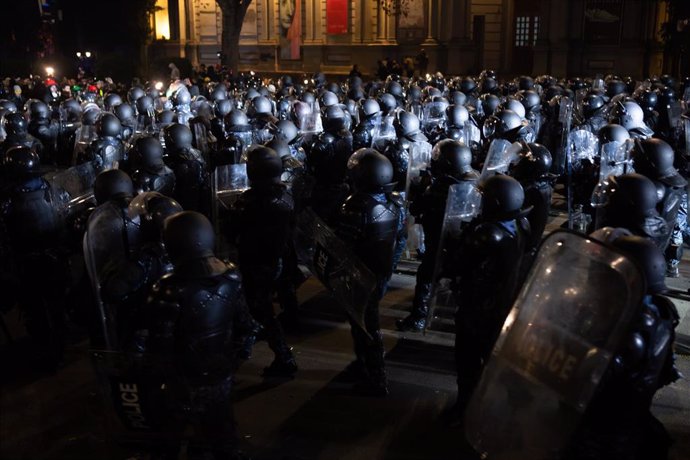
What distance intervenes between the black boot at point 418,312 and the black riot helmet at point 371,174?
1682 mm

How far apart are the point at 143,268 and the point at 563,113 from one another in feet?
30.6

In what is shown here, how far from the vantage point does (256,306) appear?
225 inches

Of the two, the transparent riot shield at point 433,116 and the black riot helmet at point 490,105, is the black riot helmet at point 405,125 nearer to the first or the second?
the transparent riot shield at point 433,116

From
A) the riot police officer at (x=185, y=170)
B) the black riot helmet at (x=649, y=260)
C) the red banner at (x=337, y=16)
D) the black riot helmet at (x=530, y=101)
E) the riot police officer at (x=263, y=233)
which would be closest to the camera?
the black riot helmet at (x=649, y=260)

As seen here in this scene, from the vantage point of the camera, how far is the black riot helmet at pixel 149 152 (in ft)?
22.5

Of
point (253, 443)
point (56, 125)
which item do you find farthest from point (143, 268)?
point (56, 125)

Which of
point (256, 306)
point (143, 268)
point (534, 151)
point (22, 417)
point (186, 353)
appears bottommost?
point (22, 417)

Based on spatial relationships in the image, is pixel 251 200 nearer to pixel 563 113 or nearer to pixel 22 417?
pixel 22 417

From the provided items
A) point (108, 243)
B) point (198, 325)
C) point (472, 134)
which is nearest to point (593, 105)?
point (472, 134)

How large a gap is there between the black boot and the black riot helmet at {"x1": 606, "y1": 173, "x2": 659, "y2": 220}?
226 centimetres

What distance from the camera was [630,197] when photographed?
15.5 ft

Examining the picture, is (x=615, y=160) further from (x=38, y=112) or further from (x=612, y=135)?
(x=38, y=112)

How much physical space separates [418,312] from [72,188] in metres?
3.32

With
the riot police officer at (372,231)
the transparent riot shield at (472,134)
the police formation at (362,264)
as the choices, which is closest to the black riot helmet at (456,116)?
the police formation at (362,264)
